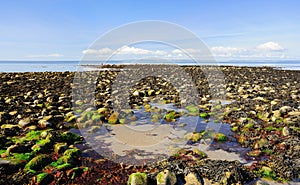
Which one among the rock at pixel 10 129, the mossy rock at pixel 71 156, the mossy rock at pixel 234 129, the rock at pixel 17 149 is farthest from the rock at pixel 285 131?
the rock at pixel 10 129

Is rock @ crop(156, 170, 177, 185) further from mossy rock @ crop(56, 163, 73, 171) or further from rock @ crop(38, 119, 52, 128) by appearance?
rock @ crop(38, 119, 52, 128)

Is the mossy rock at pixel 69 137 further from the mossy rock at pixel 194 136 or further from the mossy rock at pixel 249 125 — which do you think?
the mossy rock at pixel 249 125

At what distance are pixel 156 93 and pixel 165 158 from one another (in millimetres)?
8548

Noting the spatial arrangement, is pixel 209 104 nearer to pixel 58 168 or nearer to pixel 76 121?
pixel 76 121

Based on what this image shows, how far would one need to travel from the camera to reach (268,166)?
5691mm

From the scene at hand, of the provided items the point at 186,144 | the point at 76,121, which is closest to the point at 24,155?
the point at 76,121

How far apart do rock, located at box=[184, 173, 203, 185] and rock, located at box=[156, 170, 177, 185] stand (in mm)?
284

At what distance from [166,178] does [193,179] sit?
21.2 inches

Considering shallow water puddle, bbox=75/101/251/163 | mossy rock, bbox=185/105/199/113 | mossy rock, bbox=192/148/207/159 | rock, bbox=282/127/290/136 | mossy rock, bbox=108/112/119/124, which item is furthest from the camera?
mossy rock, bbox=185/105/199/113

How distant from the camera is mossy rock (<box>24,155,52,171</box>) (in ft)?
17.2

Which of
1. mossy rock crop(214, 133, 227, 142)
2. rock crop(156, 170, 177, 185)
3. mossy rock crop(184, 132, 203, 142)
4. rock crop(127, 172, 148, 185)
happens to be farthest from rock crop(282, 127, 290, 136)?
rock crop(127, 172, 148, 185)

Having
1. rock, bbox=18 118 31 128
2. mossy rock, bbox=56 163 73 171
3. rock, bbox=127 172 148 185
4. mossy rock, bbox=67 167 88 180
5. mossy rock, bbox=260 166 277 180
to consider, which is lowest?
mossy rock, bbox=260 166 277 180

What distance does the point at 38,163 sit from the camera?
5.40 meters

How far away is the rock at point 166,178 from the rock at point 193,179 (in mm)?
284
